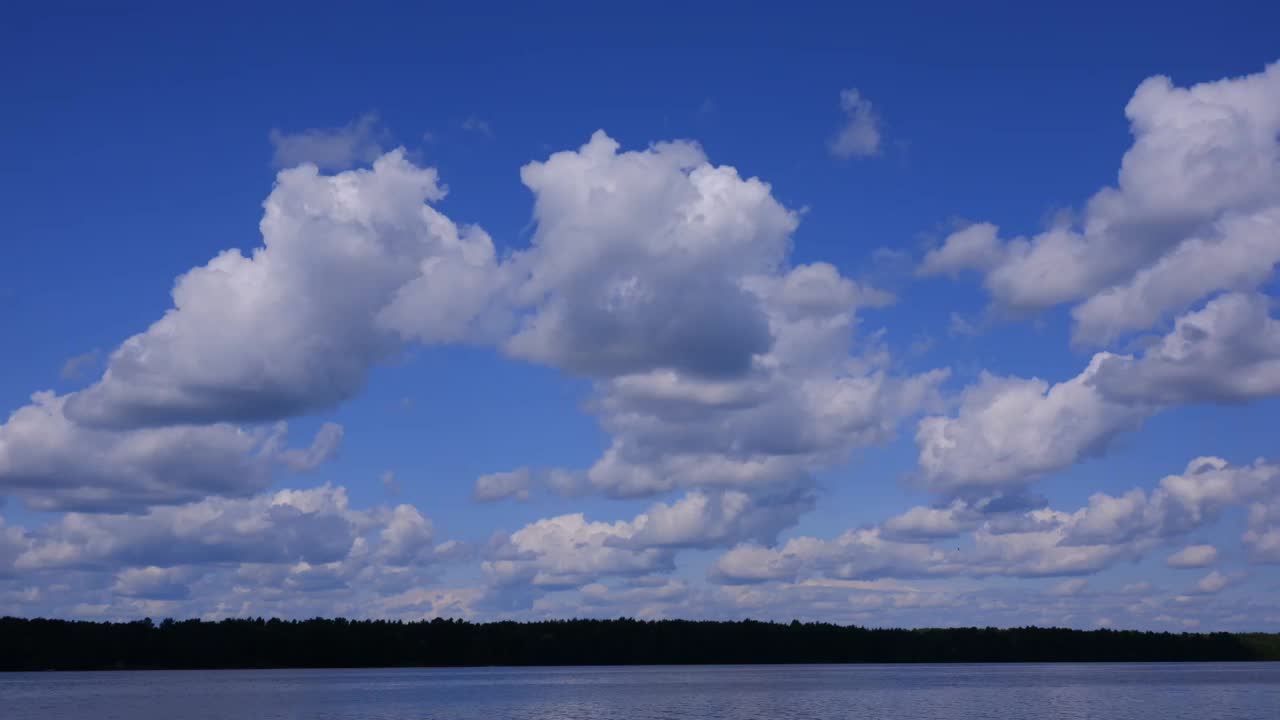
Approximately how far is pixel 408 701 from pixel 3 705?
1691 inches

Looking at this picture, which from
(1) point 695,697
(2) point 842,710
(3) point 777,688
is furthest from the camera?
(3) point 777,688

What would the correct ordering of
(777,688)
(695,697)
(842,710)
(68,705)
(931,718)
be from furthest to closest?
(777,688)
(695,697)
(68,705)
(842,710)
(931,718)

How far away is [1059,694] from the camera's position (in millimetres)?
157875

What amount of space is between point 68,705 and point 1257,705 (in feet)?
403

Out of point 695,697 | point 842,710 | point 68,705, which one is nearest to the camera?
point 842,710

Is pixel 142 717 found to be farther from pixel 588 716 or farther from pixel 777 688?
pixel 777 688

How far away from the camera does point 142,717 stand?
375 ft

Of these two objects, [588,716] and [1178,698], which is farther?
[1178,698]

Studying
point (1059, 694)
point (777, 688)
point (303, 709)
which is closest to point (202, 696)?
point (303, 709)

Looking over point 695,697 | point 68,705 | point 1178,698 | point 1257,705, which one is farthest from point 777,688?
point 68,705

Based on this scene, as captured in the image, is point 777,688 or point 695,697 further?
point 777,688

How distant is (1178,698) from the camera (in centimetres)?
14412

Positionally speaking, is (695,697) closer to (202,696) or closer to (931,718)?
(931,718)

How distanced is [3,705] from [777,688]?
96530 millimetres
